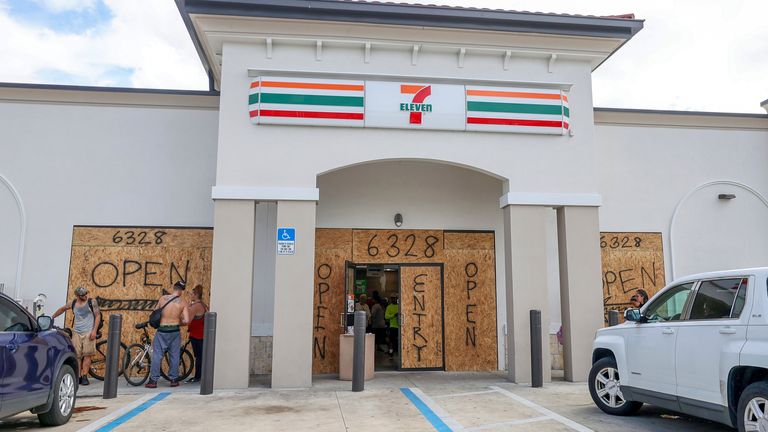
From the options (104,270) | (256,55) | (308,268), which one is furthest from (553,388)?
(104,270)

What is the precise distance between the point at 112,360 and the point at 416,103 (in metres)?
6.79

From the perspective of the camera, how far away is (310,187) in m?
9.86

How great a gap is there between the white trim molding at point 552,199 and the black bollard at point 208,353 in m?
5.71

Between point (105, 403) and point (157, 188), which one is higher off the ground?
point (157, 188)

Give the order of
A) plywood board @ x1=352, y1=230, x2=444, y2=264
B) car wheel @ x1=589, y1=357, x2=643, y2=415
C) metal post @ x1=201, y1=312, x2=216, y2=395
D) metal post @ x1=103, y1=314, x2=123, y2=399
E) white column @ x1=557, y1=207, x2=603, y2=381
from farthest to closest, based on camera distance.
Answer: plywood board @ x1=352, y1=230, x2=444, y2=264 < white column @ x1=557, y1=207, x2=603, y2=381 < metal post @ x1=201, y1=312, x2=216, y2=395 < metal post @ x1=103, y1=314, x2=123, y2=399 < car wheel @ x1=589, y1=357, x2=643, y2=415

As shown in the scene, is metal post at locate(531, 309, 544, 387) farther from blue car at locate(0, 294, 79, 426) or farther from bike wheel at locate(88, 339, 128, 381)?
bike wheel at locate(88, 339, 128, 381)

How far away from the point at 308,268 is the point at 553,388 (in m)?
4.72

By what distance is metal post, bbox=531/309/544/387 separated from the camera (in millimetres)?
9484

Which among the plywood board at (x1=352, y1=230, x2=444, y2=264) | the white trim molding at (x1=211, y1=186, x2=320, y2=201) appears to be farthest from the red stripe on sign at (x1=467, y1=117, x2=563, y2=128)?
the white trim molding at (x1=211, y1=186, x2=320, y2=201)

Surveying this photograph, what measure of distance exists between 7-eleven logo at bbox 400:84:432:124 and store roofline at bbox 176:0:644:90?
1.12m

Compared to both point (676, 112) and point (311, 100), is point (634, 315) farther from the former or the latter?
point (676, 112)

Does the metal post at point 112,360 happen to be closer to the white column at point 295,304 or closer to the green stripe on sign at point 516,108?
the white column at point 295,304

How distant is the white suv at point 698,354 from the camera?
5.42m

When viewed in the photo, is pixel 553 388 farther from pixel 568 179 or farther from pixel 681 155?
pixel 681 155
